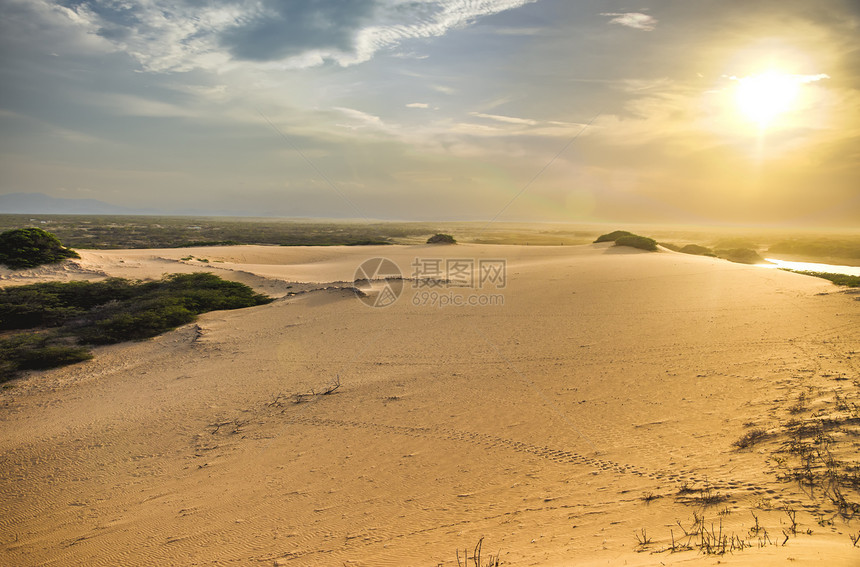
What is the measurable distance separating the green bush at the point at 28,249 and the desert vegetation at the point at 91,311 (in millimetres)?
2874

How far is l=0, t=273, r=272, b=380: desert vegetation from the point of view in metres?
9.78

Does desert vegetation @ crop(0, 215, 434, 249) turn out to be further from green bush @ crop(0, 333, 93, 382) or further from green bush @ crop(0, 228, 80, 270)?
green bush @ crop(0, 333, 93, 382)

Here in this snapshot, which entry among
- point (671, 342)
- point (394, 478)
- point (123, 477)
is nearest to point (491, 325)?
point (671, 342)

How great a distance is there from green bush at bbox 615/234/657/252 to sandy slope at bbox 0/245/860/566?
10454mm

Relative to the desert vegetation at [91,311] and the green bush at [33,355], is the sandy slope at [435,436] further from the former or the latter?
the desert vegetation at [91,311]

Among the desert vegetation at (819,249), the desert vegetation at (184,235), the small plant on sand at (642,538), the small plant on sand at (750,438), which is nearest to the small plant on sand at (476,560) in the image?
the small plant on sand at (642,538)

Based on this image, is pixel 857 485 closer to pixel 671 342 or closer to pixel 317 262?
pixel 671 342

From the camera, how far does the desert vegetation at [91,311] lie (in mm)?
9781

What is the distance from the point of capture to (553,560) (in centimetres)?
339

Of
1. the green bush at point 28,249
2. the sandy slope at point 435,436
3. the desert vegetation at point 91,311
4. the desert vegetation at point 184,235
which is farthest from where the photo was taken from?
the desert vegetation at point 184,235

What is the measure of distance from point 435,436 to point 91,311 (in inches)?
517

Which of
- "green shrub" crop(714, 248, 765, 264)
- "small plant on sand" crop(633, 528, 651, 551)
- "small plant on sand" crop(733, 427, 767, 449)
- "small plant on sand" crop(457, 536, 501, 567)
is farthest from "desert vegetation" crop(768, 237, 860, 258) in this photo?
"small plant on sand" crop(457, 536, 501, 567)

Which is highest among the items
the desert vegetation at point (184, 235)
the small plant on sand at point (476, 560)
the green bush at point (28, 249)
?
the desert vegetation at point (184, 235)

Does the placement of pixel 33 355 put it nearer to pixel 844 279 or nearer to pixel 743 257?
pixel 844 279
